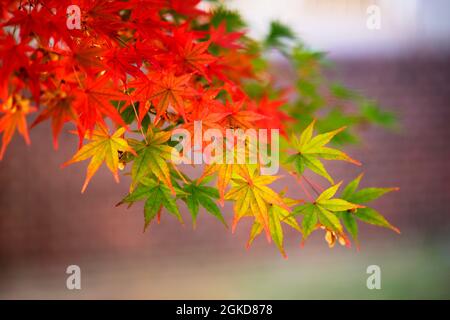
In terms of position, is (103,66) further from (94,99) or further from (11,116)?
(11,116)

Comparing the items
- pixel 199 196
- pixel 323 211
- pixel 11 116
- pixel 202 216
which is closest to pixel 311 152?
pixel 323 211

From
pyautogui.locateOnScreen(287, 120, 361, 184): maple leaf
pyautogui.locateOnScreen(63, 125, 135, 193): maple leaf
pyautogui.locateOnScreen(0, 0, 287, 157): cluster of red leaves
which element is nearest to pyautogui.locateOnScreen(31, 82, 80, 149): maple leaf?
pyautogui.locateOnScreen(0, 0, 287, 157): cluster of red leaves

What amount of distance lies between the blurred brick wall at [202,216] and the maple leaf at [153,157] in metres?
2.12

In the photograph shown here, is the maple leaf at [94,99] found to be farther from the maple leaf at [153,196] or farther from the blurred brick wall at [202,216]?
the blurred brick wall at [202,216]

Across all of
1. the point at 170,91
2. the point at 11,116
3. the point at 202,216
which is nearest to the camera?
the point at 170,91

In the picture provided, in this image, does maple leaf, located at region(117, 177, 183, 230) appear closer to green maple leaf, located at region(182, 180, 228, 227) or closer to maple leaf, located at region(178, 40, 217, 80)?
green maple leaf, located at region(182, 180, 228, 227)

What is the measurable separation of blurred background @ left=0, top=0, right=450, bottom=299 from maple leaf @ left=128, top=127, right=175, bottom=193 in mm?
1525

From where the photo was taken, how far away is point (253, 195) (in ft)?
3.12

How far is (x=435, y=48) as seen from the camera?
3479mm

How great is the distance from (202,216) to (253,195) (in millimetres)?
2272

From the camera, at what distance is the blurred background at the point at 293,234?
283cm

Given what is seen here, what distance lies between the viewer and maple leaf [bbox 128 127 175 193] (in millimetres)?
912

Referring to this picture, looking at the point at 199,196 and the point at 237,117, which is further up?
the point at 237,117
